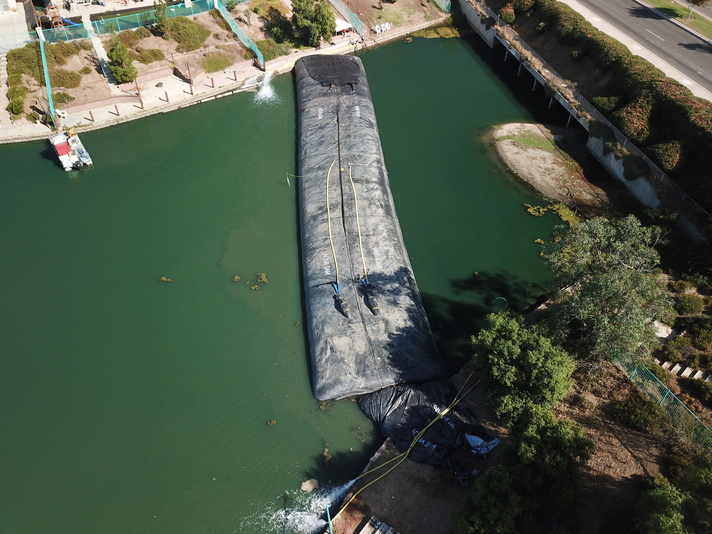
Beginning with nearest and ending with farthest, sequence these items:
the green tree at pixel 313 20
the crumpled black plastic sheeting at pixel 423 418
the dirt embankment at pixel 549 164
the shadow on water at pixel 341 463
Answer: the crumpled black plastic sheeting at pixel 423 418 < the shadow on water at pixel 341 463 < the dirt embankment at pixel 549 164 < the green tree at pixel 313 20

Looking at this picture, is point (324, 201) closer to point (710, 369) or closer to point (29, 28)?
point (710, 369)

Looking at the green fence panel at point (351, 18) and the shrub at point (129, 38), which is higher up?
the green fence panel at point (351, 18)

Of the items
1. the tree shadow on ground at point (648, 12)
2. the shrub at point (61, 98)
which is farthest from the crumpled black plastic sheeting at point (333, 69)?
the tree shadow on ground at point (648, 12)

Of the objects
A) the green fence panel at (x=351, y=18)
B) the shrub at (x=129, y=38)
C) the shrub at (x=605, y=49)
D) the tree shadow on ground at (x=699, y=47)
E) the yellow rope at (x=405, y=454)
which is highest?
the tree shadow on ground at (x=699, y=47)

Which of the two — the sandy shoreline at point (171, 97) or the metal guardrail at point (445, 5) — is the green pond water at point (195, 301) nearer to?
the sandy shoreline at point (171, 97)

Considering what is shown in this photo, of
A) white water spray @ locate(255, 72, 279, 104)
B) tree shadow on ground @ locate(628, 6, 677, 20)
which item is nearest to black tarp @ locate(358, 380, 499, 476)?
white water spray @ locate(255, 72, 279, 104)

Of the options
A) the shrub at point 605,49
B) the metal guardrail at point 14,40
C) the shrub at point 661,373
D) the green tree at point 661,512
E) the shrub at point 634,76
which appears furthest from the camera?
the metal guardrail at point 14,40

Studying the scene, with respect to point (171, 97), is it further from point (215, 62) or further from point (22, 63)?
point (22, 63)
